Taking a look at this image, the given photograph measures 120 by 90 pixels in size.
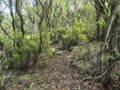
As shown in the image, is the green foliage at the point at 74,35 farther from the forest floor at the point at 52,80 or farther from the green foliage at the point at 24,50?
the green foliage at the point at 24,50

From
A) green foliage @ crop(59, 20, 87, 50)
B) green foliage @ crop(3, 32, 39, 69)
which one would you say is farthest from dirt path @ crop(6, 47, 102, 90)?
green foliage @ crop(59, 20, 87, 50)

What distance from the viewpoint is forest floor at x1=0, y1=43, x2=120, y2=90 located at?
7.12 meters

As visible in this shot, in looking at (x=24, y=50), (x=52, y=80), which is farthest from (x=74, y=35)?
(x=52, y=80)

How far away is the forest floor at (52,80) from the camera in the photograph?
712 centimetres

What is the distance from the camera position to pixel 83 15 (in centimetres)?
2466

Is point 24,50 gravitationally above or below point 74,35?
below

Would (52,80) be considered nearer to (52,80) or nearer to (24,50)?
(52,80)

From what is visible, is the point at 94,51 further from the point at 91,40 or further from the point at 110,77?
the point at 91,40

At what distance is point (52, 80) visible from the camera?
785 cm

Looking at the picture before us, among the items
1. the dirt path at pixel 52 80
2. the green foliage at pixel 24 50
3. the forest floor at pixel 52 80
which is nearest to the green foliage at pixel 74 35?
the forest floor at pixel 52 80

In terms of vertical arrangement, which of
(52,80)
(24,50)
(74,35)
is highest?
(74,35)

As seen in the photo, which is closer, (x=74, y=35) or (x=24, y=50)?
(x=24, y=50)

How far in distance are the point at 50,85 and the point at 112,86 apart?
2.13 metres

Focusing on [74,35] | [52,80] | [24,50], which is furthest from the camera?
[74,35]
